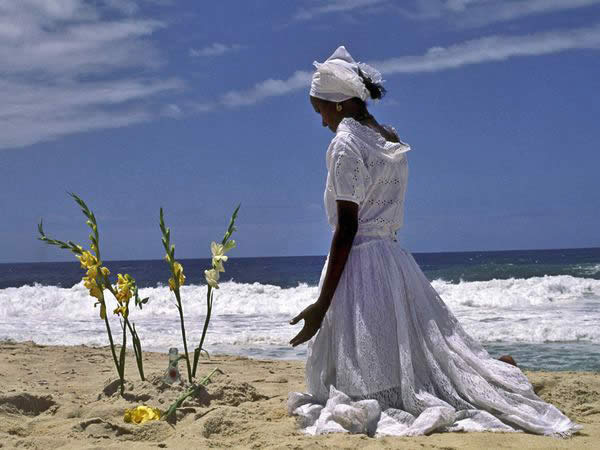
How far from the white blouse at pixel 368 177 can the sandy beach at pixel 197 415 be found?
95 cm

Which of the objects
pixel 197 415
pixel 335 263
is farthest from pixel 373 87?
pixel 197 415

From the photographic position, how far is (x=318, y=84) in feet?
10.3

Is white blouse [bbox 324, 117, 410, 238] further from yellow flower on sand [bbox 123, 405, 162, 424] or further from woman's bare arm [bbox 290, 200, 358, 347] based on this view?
yellow flower on sand [bbox 123, 405, 162, 424]

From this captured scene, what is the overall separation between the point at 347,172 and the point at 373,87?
490mm

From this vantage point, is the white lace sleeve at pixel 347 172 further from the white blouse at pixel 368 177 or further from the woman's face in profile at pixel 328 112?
the woman's face in profile at pixel 328 112

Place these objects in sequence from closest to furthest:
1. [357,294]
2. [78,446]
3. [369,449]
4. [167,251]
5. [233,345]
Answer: [369,449]
[78,446]
[357,294]
[167,251]
[233,345]

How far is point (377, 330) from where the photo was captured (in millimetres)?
3053

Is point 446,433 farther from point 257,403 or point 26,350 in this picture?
point 26,350

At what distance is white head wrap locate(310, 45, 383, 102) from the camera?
306 centimetres

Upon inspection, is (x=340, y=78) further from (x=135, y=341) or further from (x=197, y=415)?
(x=135, y=341)

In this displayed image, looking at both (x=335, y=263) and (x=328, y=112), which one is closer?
(x=335, y=263)

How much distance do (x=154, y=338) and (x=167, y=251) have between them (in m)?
5.57

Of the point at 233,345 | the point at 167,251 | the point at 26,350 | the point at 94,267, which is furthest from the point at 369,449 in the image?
the point at 233,345

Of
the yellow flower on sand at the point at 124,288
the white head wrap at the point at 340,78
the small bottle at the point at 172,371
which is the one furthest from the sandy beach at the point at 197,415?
the white head wrap at the point at 340,78
